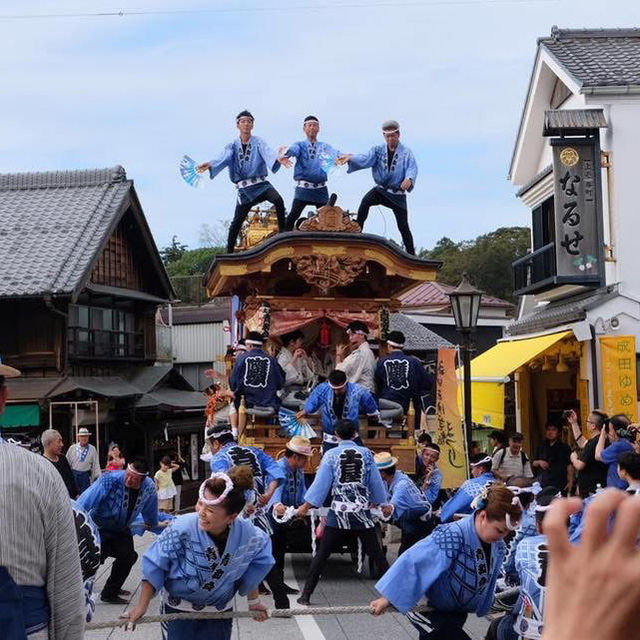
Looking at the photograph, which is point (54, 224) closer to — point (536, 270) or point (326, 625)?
point (536, 270)

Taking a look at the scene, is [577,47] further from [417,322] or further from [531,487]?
[417,322]

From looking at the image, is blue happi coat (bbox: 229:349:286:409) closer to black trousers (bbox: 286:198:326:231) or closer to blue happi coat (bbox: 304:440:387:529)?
blue happi coat (bbox: 304:440:387:529)

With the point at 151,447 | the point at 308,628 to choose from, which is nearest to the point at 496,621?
the point at 308,628

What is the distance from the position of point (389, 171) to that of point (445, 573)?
28.6 feet

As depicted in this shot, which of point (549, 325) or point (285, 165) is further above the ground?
point (285, 165)

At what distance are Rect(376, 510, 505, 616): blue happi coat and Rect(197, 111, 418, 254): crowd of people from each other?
8299 mm

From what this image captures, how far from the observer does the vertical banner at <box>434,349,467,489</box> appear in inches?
477

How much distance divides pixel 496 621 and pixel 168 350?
83.3ft

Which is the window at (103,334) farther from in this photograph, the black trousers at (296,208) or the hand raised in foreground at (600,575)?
the hand raised in foreground at (600,575)

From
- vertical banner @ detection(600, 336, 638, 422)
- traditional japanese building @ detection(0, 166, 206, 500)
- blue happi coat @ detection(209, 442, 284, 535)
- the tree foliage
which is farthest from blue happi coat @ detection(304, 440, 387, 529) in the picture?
the tree foliage

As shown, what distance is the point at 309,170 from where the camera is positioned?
1340cm

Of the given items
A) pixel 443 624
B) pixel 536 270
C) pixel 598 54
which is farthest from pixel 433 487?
pixel 598 54

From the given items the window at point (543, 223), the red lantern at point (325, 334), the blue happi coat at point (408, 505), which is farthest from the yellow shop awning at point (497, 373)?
the blue happi coat at point (408, 505)

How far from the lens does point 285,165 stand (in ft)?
43.3
